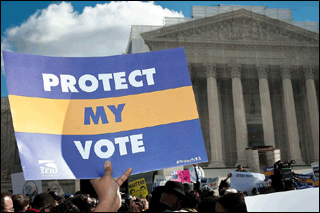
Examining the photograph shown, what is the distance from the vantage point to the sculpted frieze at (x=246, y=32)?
1678 inches

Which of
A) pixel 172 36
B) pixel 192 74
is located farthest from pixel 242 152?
pixel 172 36

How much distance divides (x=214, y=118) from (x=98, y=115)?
36248mm

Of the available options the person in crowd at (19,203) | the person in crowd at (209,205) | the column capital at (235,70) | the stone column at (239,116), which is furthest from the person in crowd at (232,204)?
the column capital at (235,70)

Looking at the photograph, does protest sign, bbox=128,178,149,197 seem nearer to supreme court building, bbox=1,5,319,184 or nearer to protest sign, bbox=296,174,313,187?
protest sign, bbox=296,174,313,187

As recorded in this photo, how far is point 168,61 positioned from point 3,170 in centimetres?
4788

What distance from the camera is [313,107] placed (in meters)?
42.7

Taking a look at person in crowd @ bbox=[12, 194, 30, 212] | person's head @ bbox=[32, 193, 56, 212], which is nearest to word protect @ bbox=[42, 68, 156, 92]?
person in crowd @ bbox=[12, 194, 30, 212]

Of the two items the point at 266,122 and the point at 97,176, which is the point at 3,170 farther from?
the point at 97,176

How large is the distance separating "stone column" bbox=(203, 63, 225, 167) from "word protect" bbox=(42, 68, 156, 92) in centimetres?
3501

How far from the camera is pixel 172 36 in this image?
4169cm

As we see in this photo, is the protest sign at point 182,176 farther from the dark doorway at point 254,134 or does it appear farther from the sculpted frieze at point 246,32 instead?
the dark doorway at point 254,134

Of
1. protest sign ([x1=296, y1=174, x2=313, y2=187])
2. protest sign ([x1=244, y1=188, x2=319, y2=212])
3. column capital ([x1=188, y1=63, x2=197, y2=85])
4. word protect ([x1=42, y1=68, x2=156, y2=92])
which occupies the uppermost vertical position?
column capital ([x1=188, y1=63, x2=197, y2=85])

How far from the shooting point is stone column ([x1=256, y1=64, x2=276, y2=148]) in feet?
133

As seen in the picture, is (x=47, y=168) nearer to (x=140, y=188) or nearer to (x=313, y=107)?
(x=140, y=188)
